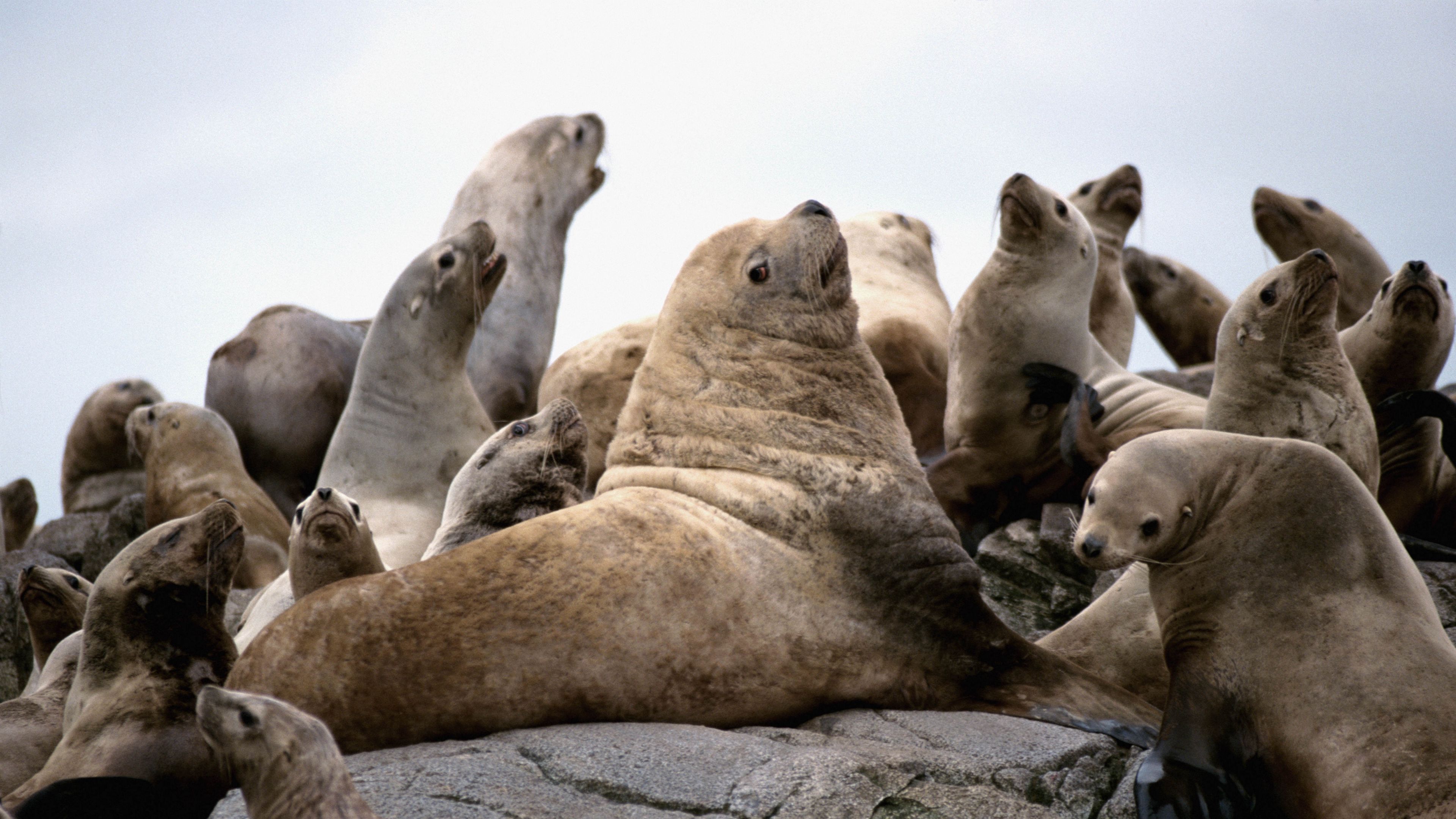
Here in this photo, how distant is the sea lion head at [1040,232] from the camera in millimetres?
6750

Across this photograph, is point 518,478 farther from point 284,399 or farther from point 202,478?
point 284,399

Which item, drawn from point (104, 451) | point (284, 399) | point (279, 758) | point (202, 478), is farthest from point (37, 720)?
point (104, 451)

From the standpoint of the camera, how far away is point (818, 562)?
4246 mm

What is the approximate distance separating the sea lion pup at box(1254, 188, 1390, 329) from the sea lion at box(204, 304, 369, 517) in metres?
5.76

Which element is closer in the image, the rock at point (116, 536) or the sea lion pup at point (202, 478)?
the sea lion pup at point (202, 478)

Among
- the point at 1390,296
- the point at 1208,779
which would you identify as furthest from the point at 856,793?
the point at 1390,296

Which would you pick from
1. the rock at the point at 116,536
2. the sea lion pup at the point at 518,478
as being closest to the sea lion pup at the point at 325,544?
the sea lion pup at the point at 518,478

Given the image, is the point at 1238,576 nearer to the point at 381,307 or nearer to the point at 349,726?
the point at 349,726

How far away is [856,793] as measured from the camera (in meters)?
3.38

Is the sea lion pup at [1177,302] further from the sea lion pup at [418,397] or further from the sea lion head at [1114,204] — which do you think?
the sea lion pup at [418,397]

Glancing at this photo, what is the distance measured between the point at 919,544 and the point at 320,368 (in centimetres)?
551

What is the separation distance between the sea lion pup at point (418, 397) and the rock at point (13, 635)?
160 centimetres

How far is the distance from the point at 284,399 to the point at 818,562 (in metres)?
5.44

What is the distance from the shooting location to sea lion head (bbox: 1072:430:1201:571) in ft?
12.3
